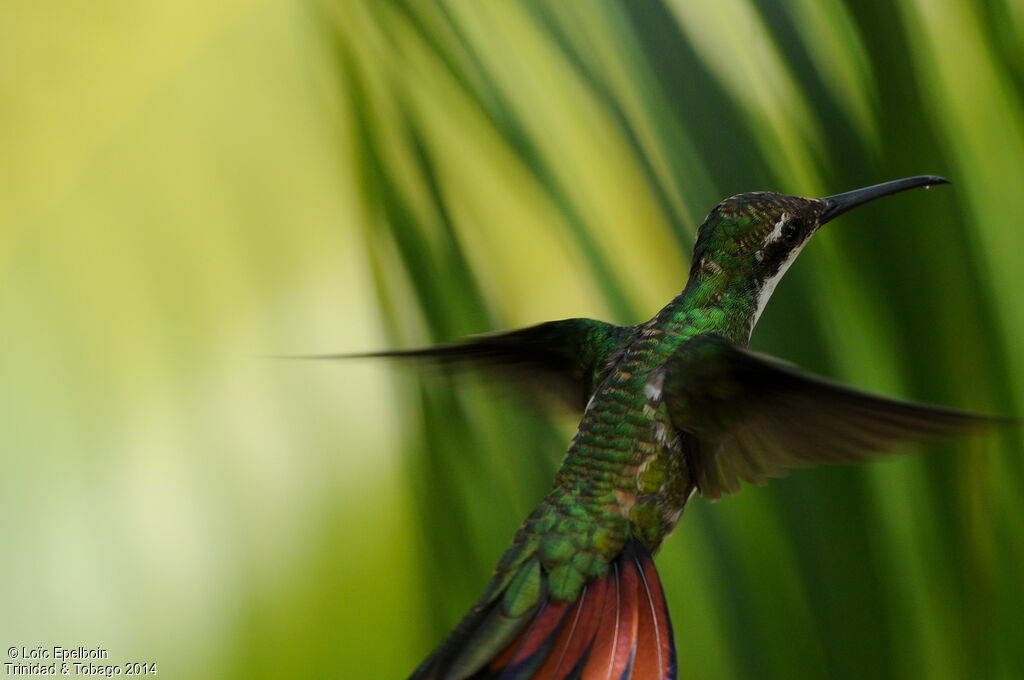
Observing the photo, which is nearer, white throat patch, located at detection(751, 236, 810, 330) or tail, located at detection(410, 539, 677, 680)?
tail, located at detection(410, 539, 677, 680)

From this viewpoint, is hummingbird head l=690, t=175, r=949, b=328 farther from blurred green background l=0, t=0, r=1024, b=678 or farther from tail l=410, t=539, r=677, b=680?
tail l=410, t=539, r=677, b=680

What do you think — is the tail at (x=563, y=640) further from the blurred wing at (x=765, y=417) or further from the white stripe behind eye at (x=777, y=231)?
the white stripe behind eye at (x=777, y=231)

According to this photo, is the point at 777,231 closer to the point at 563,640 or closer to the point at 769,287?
the point at 769,287

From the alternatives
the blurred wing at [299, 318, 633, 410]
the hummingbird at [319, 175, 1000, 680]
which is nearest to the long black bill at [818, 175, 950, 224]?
the hummingbird at [319, 175, 1000, 680]

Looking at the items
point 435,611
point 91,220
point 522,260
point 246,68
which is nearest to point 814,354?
point 435,611

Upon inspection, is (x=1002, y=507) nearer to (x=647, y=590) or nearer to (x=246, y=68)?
(x=647, y=590)

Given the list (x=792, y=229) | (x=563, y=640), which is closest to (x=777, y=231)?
(x=792, y=229)
